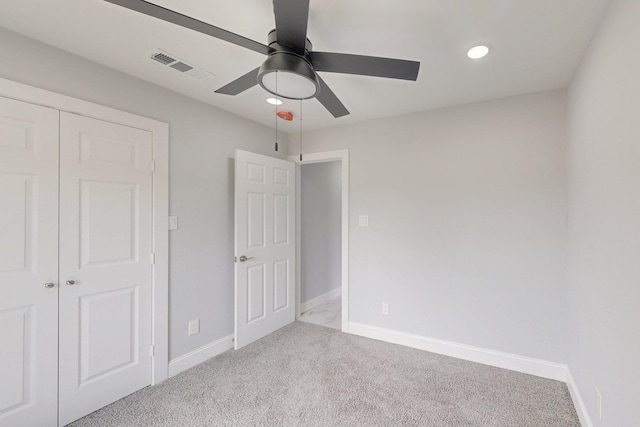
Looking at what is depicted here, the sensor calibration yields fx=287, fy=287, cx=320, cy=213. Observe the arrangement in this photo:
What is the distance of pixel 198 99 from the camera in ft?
8.63

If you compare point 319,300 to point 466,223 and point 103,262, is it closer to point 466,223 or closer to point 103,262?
point 466,223

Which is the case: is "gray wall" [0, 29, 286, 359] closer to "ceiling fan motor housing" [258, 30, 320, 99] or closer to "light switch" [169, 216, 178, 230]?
"light switch" [169, 216, 178, 230]

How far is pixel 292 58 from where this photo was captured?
1345mm

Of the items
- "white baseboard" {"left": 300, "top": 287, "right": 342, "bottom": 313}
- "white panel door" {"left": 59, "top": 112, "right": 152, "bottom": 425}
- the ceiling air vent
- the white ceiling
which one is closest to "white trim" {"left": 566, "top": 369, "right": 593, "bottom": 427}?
the white ceiling

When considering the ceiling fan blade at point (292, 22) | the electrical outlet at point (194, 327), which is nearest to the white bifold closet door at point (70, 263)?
the electrical outlet at point (194, 327)

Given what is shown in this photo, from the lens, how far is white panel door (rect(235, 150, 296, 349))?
2873 millimetres

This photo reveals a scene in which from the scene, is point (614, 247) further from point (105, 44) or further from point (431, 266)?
point (105, 44)

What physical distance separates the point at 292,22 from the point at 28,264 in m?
2.03

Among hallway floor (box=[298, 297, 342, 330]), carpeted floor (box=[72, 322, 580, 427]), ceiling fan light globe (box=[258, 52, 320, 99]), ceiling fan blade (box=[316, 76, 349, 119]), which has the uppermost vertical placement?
ceiling fan blade (box=[316, 76, 349, 119])

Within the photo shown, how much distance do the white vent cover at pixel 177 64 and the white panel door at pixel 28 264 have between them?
2.35 ft

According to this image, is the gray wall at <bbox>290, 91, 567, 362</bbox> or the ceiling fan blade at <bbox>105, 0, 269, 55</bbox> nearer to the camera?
the ceiling fan blade at <bbox>105, 0, 269, 55</bbox>

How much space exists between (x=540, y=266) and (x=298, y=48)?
99.1 inches

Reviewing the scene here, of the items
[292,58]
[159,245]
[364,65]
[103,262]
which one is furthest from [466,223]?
[103,262]

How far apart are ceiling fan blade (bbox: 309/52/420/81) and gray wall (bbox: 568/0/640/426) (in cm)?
88
